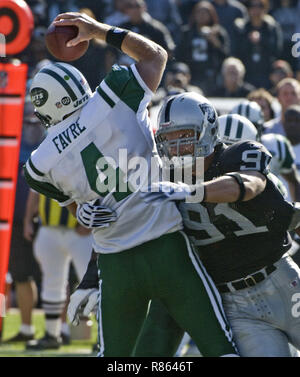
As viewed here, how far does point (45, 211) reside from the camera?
25.3 ft

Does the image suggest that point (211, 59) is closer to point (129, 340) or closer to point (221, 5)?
point (221, 5)

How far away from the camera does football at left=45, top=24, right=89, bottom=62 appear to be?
14.4 feet

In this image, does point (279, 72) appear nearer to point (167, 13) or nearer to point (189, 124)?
point (167, 13)

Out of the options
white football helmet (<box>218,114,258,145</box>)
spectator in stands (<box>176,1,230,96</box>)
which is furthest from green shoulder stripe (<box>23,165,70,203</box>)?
spectator in stands (<box>176,1,230,96</box>)

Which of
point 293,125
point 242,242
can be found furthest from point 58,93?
point 293,125

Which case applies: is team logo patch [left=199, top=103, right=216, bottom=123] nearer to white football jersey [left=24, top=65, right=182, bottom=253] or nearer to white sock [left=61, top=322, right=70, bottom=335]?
white football jersey [left=24, top=65, right=182, bottom=253]

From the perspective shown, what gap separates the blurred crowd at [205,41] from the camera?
396 inches

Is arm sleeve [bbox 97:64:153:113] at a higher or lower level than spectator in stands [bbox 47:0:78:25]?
higher

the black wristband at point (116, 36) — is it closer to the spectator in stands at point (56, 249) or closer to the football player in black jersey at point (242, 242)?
the football player in black jersey at point (242, 242)

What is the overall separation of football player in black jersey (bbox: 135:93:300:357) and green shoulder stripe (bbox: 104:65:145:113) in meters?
0.17

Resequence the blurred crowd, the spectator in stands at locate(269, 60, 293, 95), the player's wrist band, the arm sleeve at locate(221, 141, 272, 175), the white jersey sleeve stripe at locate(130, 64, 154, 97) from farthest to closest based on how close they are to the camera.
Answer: the spectator in stands at locate(269, 60, 293, 95), the blurred crowd, the white jersey sleeve stripe at locate(130, 64, 154, 97), the arm sleeve at locate(221, 141, 272, 175), the player's wrist band

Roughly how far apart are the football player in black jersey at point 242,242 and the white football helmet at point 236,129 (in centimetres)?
76

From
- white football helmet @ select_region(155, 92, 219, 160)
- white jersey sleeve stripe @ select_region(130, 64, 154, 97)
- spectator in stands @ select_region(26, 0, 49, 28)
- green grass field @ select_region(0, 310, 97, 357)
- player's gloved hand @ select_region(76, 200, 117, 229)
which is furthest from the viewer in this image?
spectator in stands @ select_region(26, 0, 49, 28)

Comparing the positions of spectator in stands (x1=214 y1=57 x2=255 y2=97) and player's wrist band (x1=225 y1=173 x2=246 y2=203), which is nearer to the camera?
player's wrist band (x1=225 y1=173 x2=246 y2=203)
